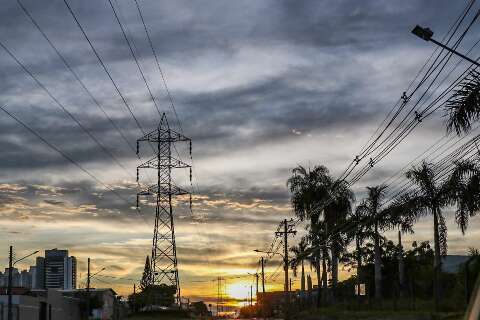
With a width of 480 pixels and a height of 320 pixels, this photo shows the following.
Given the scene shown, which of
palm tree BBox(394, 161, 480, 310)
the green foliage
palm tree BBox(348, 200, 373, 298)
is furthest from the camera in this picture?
the green foliage

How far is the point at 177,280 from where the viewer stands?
261 feet

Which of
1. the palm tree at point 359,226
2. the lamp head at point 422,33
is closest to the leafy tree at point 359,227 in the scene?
the palm tree at point 359,226

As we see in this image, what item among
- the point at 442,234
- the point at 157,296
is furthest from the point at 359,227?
the point at 157,296

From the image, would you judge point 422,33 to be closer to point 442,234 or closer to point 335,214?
point 442,234

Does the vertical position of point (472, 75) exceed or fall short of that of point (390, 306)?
it exceeds it

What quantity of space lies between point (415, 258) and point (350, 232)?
975 inches

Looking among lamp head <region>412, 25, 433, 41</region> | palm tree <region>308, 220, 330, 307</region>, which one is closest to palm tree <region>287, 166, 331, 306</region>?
palm tree <region>308, 220, 330, 307</region>

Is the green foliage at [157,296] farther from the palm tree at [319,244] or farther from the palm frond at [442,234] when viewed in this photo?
the palm frond at [442,234]

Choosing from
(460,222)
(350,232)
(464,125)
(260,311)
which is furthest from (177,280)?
(260,311)

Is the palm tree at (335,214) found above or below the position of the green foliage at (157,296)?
above

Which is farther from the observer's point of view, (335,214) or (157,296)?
(157,296)

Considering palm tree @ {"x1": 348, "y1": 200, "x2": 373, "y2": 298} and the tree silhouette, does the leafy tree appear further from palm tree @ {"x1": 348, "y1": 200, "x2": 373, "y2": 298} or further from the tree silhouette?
the tree silhouette

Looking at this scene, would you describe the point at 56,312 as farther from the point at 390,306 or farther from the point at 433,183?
the point at 433,183

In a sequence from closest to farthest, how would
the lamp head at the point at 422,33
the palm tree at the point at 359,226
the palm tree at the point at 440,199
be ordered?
the lamp head at the point at 422,33 → the palm tree at the point at 440,199 → the palm tree at the point at 359,226
